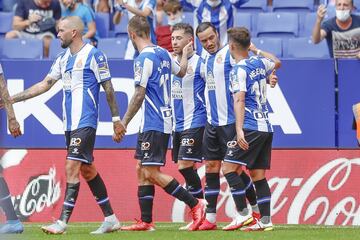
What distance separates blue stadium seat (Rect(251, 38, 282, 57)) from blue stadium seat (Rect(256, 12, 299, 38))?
123 centimetres

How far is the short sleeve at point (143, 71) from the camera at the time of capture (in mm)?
11977

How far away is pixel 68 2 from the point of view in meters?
17.9

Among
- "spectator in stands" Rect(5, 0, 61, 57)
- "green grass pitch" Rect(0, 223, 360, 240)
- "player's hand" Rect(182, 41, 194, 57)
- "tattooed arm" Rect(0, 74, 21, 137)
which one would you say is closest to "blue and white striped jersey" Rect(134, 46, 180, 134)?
"player's hand" Rect(182, 41, 194, 57)

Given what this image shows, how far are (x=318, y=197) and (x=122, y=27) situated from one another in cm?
579

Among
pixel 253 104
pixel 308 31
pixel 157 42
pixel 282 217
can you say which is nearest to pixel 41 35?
pixel 157 42

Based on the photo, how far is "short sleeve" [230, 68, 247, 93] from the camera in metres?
11.9

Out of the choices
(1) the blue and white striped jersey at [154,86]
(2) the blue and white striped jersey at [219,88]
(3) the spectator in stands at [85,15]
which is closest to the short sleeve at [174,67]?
(1) the blue and white striped jersey at [154,86]

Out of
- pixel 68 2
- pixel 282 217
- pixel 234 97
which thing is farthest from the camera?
pixel 68 2

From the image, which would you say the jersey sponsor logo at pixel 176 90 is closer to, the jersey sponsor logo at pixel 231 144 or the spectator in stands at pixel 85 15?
the jersey sponsor logo at pixel 231 144

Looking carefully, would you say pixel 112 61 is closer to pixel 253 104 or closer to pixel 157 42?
pixel 157 42

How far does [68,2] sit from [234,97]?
21.4ft

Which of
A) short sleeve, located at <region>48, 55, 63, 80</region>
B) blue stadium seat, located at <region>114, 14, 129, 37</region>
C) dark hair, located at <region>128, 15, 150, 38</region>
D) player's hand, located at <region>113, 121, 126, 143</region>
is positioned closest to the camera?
player's hand, located at <region>113, 121, 126, 143</region>

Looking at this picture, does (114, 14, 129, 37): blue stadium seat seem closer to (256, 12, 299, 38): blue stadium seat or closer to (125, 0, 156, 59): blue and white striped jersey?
(125, 0, 156, 59): blue and white striped jersey

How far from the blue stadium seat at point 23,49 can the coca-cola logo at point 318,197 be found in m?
4.14
